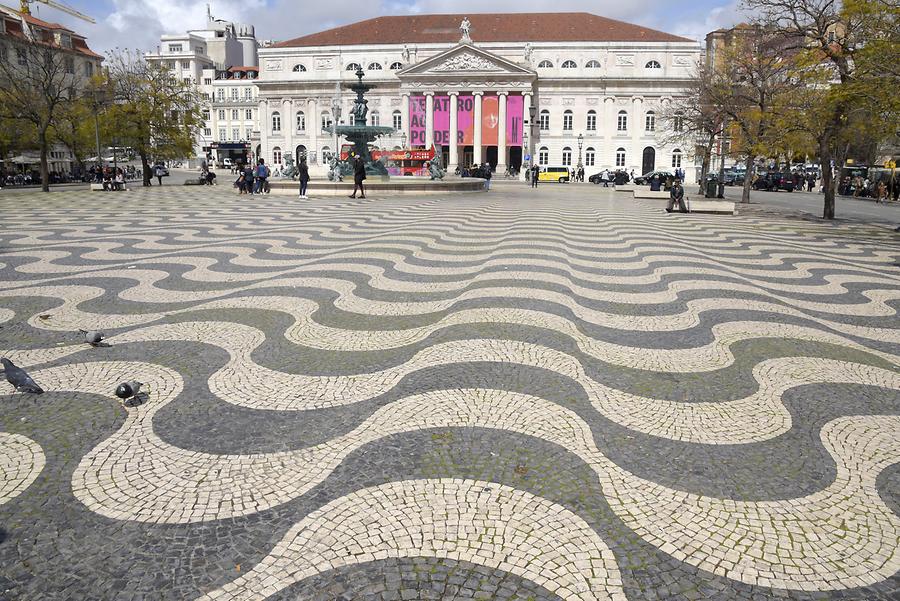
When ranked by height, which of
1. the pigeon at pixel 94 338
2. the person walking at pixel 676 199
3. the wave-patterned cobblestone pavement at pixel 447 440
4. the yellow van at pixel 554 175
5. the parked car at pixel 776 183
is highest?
the yellow van at pixel 554 175

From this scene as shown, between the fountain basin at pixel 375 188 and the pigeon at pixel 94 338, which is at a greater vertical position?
the fountain basin at pixel 375 188

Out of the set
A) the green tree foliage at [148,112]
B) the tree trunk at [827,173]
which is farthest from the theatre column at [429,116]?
the tree trunk at [827,173]

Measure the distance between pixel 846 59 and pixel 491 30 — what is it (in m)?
64.9

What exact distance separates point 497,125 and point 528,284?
66.5 m

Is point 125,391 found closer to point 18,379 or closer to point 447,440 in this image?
point 18,379

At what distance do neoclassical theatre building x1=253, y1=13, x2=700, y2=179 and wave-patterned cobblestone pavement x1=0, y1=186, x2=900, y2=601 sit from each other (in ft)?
212

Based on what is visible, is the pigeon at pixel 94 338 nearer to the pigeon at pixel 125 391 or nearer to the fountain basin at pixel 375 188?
the pigeon at pixel 125 391

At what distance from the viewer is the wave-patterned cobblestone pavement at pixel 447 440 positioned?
2.69 metres

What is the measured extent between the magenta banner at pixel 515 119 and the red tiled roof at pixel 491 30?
9.46 metres

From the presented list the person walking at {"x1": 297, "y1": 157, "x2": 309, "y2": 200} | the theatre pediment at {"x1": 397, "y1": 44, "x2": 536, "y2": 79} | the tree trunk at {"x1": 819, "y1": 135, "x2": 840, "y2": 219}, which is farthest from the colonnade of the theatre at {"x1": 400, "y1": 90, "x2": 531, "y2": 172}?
the tree trunk at {"x1": 819, "y1": 135, "x2": 840, "y2": 219}

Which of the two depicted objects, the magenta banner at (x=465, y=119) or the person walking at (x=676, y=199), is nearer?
the person walking at (x=676, y=199)

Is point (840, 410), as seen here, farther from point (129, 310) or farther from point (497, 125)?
point (497, 125)

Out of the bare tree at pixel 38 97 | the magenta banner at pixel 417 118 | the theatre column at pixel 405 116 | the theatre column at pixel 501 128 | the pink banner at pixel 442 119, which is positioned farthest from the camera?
the theatre column at pixel 405 116

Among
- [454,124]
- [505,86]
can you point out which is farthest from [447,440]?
[505,86]
